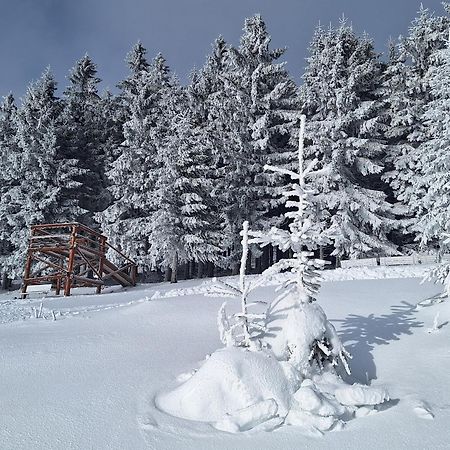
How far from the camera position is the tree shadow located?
Answer: 21.1 feet

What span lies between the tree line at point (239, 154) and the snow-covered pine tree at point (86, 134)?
0.20 m

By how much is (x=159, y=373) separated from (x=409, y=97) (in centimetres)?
2176

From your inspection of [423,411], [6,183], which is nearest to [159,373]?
[423,411]

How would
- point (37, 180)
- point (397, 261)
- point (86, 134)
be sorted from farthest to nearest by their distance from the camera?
point (86, 134)
point (37, 180)
point (397, 261)

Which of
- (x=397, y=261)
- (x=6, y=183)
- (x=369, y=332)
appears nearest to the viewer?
(x=369, y=332)

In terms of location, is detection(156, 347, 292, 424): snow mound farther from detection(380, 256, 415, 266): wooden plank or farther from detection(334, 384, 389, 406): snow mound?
detection(380, 256, 415, 266): wooden plank

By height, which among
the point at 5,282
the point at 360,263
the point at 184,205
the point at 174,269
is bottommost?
the point at 5,282

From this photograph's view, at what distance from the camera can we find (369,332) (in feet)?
26.5

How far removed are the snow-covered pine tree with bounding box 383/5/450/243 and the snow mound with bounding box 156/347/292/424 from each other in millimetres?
17767

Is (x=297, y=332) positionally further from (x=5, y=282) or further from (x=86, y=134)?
(x=86, y=134)

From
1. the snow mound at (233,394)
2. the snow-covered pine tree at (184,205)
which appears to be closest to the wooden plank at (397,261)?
the snow-covered pine tree at (184,205)

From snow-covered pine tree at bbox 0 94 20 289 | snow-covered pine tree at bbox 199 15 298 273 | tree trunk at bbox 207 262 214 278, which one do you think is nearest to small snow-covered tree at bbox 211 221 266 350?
snow-covered pine tree at bbox 199 15 298 273

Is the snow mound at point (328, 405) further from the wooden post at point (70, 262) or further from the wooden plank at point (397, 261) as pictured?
the wooden plank at point (397, 261)

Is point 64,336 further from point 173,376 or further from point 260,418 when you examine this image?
point 260,418
